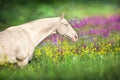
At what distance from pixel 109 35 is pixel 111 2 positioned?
8.27ft

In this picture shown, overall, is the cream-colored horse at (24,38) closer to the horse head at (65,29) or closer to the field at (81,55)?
the horse head at (65,29)

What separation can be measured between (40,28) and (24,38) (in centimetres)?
43

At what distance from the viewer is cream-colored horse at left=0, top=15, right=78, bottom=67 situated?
8.02 m

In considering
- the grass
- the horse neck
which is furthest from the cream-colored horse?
the grass

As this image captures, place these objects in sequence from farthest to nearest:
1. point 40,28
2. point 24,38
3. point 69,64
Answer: point 40,28 → point 24,38 → point 69,64

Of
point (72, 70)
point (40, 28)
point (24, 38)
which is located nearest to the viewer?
point (72, 70)

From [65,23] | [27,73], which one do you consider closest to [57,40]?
[65,23]

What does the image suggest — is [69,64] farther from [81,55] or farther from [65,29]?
[65,29]

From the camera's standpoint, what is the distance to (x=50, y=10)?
11398mm

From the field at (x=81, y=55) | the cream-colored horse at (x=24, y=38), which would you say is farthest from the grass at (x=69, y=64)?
the cream-colored horse at (x=24, y=38)

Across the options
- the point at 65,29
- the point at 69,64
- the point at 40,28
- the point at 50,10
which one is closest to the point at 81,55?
the point at 65,29

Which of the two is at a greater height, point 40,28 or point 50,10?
point 50,10

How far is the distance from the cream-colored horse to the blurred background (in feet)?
4.98

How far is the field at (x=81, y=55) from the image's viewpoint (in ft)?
23.2
